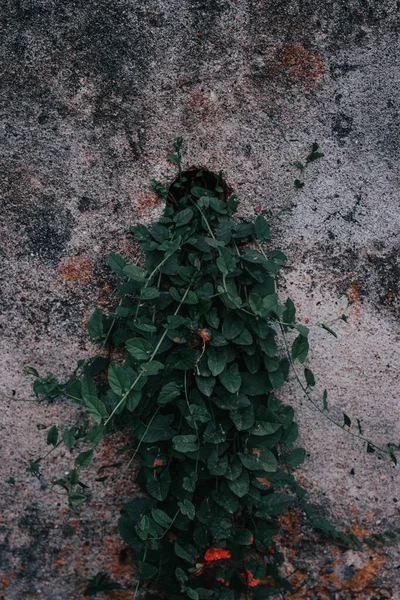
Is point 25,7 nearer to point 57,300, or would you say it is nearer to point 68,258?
point 68,258

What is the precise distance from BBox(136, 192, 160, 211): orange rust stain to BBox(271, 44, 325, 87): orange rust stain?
1.77 feet

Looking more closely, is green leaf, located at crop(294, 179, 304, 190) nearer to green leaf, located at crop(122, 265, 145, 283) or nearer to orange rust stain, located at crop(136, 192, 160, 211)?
orange rust stain, located at crop(136, 192, 160, 211)

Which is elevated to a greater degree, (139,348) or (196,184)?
(196,184)

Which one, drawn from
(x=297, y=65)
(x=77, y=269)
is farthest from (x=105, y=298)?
(x=297, y=65)

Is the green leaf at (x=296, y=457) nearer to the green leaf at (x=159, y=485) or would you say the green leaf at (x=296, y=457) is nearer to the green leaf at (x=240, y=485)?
the green leaf at (x=240, y=485)

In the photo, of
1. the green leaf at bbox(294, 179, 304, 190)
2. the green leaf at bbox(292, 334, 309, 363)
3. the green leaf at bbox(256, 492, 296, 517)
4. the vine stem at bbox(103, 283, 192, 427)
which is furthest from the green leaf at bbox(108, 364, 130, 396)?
the green leaf at bbox(294, 179, 304, 190)

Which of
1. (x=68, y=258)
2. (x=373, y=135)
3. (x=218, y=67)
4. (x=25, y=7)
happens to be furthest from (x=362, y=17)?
(x=68, y=258)

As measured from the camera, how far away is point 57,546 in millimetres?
1539

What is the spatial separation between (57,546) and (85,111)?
1.34 meters

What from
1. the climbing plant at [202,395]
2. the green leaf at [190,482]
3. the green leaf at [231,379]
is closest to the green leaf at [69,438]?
the climbing plant at [202,395]

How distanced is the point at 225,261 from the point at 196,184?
39 cm

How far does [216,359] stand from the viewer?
1334 mm

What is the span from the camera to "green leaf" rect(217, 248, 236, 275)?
1285 millimetres

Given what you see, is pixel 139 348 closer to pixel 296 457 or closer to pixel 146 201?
pixel 146 201
